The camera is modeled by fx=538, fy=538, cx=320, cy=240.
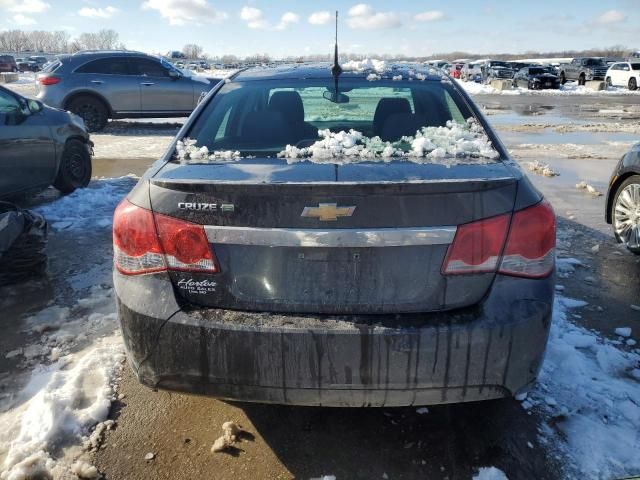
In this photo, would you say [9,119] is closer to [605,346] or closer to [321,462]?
[321,462]

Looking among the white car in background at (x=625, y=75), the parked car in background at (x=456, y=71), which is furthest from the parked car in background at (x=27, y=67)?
the white car in background at (x=625, y=75)

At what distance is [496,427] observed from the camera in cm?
259

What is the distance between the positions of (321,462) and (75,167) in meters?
6.21

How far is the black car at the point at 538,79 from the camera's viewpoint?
35.2m

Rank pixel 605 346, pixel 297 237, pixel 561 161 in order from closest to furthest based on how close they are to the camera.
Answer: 1. pixel 297 237
2. pixel 605 346
3. pixel 561 161

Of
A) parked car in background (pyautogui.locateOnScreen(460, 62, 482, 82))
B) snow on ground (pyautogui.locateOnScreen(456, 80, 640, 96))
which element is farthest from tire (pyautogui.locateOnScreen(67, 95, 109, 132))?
parked car in background (pyautogui.locateOnScreen(460, 62, 482, 82))

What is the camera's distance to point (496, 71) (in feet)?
138

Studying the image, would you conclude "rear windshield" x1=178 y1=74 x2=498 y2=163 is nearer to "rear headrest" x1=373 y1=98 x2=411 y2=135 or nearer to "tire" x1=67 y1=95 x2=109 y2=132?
"rear headrest" x1=373 y1=98 x2=411 y2=135

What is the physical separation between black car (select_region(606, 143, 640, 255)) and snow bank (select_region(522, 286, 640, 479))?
80.0 inches

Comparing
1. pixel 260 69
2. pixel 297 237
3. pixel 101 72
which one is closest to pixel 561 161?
pixel 260 69

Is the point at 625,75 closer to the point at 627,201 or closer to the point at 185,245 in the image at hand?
the point at 627,201

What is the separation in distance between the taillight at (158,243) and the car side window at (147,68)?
507 inches

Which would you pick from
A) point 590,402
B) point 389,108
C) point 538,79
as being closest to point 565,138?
point 389,108

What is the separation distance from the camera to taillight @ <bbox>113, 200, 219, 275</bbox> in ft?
6.82
